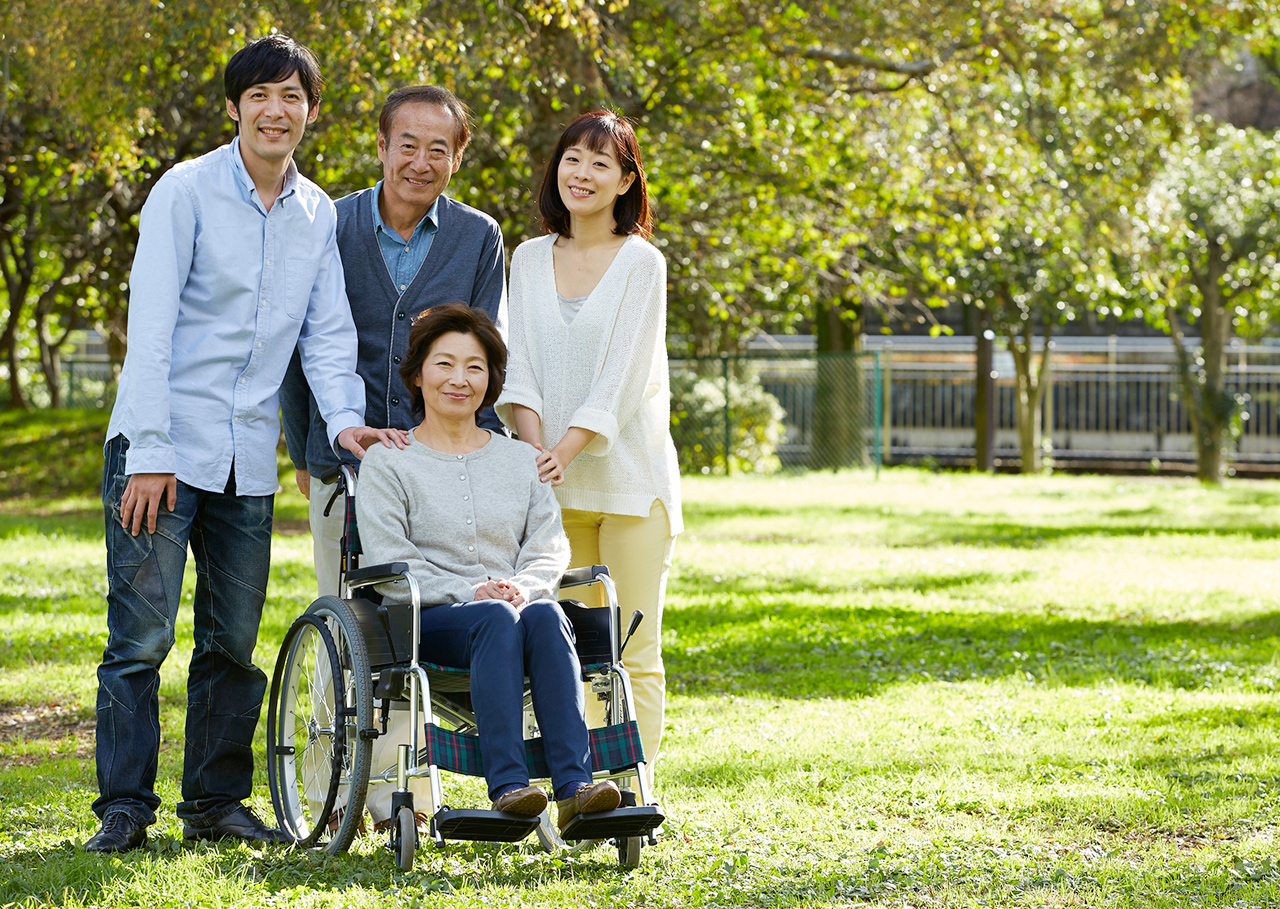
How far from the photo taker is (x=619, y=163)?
3.78m

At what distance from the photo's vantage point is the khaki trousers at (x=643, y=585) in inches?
152

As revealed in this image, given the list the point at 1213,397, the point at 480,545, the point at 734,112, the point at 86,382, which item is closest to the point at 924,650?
the point at 480,545

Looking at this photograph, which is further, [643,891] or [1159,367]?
[1159,367]

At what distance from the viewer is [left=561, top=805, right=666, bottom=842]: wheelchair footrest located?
316 centimetres

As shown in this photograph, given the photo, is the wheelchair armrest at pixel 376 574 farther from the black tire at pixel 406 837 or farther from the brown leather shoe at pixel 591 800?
the brown leather shoe at pixel 591 800

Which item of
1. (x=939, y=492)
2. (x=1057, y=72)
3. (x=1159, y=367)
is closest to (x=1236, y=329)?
(x=1159, y=367)

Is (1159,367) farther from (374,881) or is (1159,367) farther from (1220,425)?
(374,881)

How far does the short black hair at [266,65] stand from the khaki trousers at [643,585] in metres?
1.37

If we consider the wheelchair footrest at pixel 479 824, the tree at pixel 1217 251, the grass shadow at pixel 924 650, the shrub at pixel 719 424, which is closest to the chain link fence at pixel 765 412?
the shrub at pixel 719 424

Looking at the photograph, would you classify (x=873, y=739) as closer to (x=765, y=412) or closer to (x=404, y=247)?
(x=404, y=247)

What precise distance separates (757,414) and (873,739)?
1306 centimetres

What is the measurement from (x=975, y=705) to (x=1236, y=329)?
21.9 metres

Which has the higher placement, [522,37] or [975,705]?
[522,37]

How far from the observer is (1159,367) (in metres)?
20.0
